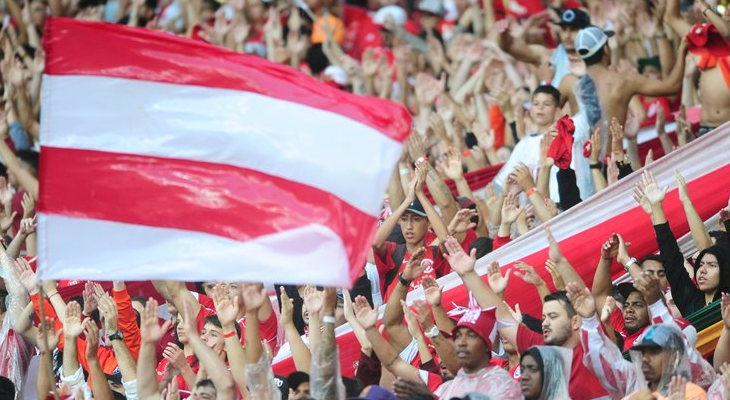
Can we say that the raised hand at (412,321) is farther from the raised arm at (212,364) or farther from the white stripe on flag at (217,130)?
the white stripe on flag at (217,130)

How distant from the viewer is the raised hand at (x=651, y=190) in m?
9.34

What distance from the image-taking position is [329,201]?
7789 mm

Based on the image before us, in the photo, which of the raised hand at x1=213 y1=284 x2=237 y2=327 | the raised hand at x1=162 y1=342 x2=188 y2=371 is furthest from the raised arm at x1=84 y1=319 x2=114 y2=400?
the raised hand at x1=213 y1=284 x2=237 y2=327

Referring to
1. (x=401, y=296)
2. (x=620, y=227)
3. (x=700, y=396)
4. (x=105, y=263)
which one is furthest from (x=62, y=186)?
(x=620, y=227)

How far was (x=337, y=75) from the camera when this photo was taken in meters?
15.9

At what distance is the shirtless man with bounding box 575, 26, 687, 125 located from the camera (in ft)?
37.6

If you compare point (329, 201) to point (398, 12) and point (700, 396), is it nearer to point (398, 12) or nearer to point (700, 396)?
point (700, 396)

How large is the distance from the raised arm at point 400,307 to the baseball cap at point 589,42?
2.93 m

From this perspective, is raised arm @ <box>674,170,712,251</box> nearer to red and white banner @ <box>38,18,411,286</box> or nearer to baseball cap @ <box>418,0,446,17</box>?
red and white banner @ <box>38,18,411,286</box>

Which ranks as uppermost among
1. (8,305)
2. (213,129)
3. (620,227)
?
(213,129)

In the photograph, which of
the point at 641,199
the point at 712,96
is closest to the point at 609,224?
the point at 641,199

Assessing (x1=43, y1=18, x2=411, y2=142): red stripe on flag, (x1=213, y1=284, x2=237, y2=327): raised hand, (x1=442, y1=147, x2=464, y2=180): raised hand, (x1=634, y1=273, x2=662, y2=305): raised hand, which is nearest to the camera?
(x1=43, y1=18, x2=411, y2=142): red stripe on flag

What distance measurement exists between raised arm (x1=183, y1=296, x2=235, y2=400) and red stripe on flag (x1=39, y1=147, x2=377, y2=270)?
684 millimetres

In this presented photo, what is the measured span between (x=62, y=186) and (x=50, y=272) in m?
0.44
